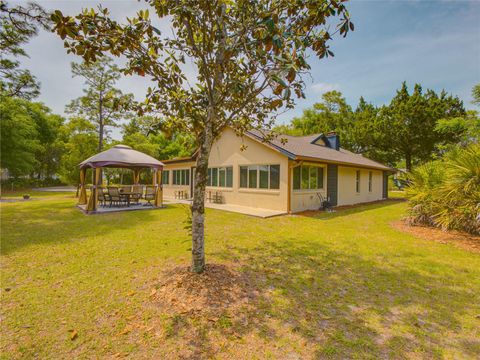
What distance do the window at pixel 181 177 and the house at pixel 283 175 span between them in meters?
0.41

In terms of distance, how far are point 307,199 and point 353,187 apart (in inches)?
213

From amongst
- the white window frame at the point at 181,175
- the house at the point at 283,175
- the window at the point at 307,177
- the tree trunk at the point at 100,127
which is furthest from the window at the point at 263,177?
the tree trunk at the point at 100,127

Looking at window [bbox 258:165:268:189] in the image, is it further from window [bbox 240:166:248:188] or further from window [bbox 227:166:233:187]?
window [bbox 227:166:233:187]

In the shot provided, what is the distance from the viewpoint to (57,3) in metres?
4.83

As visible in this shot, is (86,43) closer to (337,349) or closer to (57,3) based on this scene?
(57,3)

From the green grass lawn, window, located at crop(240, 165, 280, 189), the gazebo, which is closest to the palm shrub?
the green grass lawn

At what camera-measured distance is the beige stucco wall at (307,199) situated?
38.2ft

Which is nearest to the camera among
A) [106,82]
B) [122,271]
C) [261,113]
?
[122,271]

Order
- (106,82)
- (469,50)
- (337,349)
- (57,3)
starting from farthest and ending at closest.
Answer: (106,82), (469,50), (57,3), (337,349)

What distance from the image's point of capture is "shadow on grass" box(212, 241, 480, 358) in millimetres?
2547

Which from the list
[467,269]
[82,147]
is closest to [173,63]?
[467,269]

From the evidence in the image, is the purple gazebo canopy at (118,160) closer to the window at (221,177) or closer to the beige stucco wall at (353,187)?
the window at (221,177)

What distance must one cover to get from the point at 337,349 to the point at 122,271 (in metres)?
3.85

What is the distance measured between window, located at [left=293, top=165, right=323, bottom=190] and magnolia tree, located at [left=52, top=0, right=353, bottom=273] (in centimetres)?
778
